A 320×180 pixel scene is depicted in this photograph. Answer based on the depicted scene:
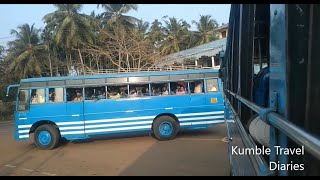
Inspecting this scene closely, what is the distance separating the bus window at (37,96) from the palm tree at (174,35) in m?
29.8

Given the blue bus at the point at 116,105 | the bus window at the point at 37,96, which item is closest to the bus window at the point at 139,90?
the blue bus at the point at 116,105

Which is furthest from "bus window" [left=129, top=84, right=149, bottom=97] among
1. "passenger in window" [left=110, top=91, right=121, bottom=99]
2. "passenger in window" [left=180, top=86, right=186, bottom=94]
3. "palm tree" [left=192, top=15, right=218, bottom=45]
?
"palm tree" [left=192, top=15, right=218, bottom=45]

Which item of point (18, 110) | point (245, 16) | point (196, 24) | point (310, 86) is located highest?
point (196, 24)

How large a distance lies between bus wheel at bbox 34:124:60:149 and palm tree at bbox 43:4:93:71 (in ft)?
74.2

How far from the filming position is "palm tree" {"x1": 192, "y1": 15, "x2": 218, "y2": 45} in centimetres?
4744

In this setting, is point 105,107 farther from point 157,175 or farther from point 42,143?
point 157,175

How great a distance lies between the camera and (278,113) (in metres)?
1.78

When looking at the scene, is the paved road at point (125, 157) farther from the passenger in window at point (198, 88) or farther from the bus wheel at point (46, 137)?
the passenger in window at point (198, 88)

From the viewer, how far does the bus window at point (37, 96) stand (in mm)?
13605

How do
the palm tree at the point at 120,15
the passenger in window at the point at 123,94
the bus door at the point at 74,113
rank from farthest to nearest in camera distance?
the palm tree at the point at 120,15, the passenger in window at the point at 123,94, the bus door at the point at 74,113

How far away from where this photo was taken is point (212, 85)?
14211mm

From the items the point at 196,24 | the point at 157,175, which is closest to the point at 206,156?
the point at 157,175

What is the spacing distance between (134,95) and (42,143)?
3.39 m

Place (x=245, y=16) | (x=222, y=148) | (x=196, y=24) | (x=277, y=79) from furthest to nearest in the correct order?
(x=196, y=24) → (x=222, y=148) → (x=245, y=16) → (x=277, y=79)
